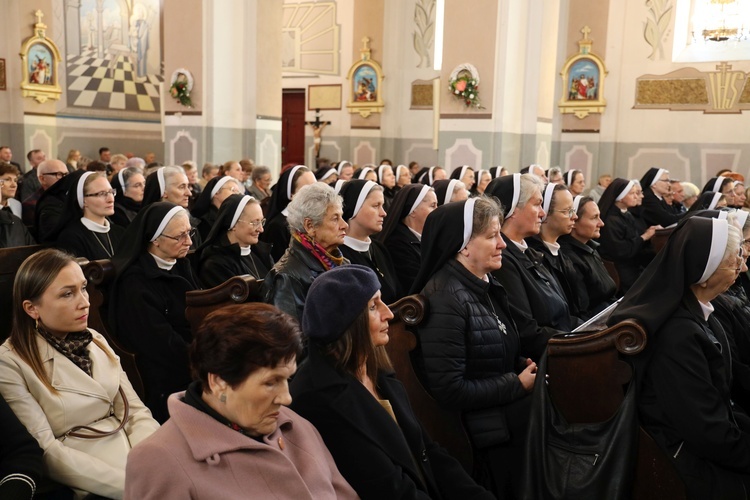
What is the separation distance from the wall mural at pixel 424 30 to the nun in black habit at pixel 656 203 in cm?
892

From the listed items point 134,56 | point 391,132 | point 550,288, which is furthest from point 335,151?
point 550,288

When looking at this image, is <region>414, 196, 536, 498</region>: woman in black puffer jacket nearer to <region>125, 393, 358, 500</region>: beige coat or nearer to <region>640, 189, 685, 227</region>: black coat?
<region>125, 393, 358, 500</region>: beige coat

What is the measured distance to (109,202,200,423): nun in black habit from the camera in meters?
4.13

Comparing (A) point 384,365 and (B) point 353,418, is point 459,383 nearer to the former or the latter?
(A) point 384,365

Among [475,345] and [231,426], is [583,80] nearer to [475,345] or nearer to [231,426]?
[475,345]

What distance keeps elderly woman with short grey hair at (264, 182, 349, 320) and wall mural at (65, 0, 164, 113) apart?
15119 mm

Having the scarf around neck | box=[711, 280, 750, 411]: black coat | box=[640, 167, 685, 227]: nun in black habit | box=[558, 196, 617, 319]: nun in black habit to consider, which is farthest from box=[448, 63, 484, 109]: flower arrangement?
the scarf around neck

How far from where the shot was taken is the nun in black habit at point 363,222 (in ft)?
16.2

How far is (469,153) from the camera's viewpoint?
11211 millimetres

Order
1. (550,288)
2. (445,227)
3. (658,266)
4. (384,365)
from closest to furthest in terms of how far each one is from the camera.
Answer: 1. (384,365)
2. (658,266)
3. (445,227)
4. (550,288)

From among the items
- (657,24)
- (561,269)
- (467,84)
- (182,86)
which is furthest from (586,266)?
(657,24)

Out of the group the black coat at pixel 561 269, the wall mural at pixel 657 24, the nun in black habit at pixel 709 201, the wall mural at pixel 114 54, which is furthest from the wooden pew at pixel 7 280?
the wall mural at pixel 114 54

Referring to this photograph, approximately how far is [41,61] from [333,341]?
533 inches

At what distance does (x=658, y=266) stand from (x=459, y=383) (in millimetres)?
990
